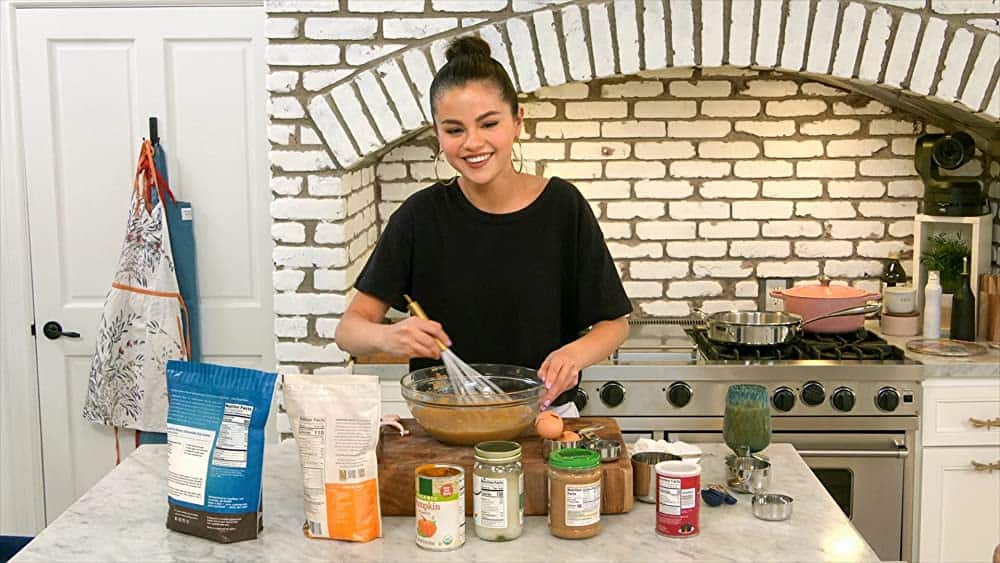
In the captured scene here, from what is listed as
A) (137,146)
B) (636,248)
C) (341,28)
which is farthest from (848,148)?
(137,146)

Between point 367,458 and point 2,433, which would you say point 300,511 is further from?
point 2,433

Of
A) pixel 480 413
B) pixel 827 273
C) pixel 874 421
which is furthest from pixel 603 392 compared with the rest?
pixel 480 413

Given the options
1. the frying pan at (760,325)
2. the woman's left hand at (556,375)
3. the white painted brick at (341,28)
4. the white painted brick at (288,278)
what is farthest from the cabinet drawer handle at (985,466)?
the white painted brick at (341,28)

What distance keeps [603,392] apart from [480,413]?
148 cm

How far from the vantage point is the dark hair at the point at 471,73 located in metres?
2.55

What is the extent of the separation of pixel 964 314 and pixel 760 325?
72 cm

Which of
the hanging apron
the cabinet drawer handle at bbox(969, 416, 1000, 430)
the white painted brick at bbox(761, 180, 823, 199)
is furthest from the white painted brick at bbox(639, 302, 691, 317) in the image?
the hanging apron

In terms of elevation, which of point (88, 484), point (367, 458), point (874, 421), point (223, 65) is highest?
point (223, 65)

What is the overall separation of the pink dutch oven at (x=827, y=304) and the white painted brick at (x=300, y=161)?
163cm

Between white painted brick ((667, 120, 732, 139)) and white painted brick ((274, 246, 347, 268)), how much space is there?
1.33 m

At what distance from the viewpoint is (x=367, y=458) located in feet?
7.09

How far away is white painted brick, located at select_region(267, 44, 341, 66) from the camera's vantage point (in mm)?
3713

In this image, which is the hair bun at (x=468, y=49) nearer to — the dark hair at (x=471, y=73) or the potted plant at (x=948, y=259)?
the dark hair at (x=471, y=73)

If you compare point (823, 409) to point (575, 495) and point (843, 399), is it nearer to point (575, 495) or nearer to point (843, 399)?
point (843, 399)
